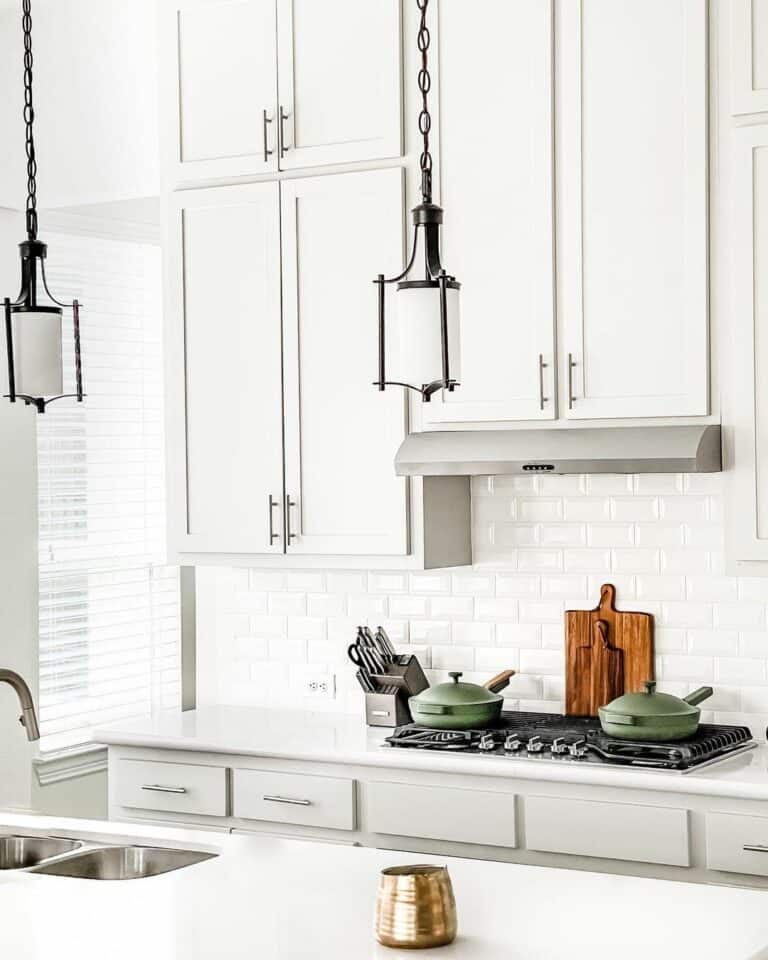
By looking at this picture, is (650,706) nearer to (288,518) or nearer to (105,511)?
(288,518)

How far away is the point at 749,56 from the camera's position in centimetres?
336

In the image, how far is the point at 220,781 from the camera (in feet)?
12.6

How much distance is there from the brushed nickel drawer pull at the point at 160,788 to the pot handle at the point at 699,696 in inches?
56.1

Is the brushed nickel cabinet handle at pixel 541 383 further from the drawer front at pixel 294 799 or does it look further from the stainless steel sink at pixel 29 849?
the stainless steel sink at pixel 29 849

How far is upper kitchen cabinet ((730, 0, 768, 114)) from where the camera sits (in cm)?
334

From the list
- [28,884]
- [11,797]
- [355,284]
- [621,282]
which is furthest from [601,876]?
[11,797]

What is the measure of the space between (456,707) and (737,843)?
33.3 inches

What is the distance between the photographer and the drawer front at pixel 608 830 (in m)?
3.22

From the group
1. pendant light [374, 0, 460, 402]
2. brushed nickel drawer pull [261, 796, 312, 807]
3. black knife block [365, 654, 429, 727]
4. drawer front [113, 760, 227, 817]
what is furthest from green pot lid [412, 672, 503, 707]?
pendant light [374, 0, 460, 402]

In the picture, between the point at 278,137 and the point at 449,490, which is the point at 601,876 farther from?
the point at 278,137

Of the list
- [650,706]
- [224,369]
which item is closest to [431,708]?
[650,706]

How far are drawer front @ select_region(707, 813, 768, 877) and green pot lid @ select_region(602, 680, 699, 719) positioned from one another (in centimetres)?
31

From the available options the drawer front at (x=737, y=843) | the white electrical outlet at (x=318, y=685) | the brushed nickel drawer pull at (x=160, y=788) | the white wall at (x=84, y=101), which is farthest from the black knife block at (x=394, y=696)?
the white wall at (x=84, y=101)

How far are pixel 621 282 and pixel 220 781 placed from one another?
1735 mm
